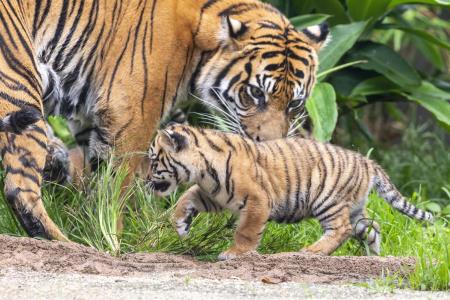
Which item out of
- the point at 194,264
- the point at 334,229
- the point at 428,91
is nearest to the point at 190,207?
the point at 194,264

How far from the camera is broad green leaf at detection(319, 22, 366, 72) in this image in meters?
7.89

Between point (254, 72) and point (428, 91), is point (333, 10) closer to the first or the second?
point (428, 91)

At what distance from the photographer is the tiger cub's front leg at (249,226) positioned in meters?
5.46

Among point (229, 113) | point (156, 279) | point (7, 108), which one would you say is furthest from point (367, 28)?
point (156, 279)

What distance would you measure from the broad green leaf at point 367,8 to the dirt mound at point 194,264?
349 cm

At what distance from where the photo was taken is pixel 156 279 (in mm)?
4652

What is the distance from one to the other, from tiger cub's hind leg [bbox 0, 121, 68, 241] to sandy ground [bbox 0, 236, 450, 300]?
0.78 ft

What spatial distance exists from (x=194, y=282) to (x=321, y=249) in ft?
4.18

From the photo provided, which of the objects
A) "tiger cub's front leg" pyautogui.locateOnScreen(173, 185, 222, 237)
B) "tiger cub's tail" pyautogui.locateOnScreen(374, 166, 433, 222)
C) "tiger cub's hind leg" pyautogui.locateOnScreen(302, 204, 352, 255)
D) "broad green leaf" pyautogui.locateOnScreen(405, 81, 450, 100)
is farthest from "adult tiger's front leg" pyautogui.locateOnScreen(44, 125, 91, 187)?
"broad green leaf" pyautogui.locateOnScreen(405, 81, 450, 100)

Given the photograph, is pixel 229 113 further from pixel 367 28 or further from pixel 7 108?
pixel 367 28

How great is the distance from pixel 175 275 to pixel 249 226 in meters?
0.79

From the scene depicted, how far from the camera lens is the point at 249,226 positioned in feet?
18.0

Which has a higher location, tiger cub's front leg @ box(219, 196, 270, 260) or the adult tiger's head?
the adult tiger's head

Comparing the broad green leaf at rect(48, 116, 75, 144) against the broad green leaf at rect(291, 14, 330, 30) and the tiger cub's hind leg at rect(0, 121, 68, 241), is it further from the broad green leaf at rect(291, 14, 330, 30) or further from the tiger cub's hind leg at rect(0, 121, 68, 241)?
the tiger cub's hind leg at rect(0, 121, 68, 241)
